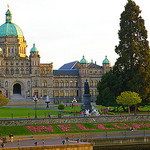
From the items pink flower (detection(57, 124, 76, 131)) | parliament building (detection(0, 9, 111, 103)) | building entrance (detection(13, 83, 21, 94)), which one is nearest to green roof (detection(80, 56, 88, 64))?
parliament building (detection(0, 9, 111, 103))

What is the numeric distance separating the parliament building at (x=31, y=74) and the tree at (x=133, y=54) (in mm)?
56002

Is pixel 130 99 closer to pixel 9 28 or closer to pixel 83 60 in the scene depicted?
pixel 83 60

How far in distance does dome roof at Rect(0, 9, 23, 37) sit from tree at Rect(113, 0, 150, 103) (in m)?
68.6

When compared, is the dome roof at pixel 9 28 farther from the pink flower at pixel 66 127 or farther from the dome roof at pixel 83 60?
the pink flower at pixel 66 127

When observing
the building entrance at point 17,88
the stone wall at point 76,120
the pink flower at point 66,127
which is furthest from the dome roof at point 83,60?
the pink flower at point 66,127

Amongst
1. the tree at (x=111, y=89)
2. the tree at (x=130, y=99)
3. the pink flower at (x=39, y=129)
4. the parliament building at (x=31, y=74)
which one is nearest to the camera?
the pink flower at (x=39, y=129)

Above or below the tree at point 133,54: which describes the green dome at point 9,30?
above

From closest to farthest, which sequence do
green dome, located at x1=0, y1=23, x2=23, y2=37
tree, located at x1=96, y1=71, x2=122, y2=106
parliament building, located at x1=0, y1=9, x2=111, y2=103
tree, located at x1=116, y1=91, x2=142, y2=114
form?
tree, located at x1=116, y1=91, x2=142, y2=114 → tree, located at x1=96, y1=71, x2=122, y2=106 → parliament building, located at x1=0, y1=9, x2=111, y2=103 → green dome, located at x1=0, y1=23, x2=23, y2=37

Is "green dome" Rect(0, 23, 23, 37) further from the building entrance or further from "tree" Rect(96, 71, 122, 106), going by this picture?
"tree" Rect(96, 71, 122, 106)

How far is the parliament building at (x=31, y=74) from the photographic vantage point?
450ft

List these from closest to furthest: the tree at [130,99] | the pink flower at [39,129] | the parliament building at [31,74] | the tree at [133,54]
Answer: the pink flower at [39,129], the tree at [130,99], the tree at [133,54], the parliament building at [31,74]

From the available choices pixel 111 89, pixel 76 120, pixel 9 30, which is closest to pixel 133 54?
pixel 111 89

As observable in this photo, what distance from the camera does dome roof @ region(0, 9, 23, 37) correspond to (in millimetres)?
144125

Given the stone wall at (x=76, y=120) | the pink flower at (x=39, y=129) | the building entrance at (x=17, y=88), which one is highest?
the building entrance at (x=17, y=88)
